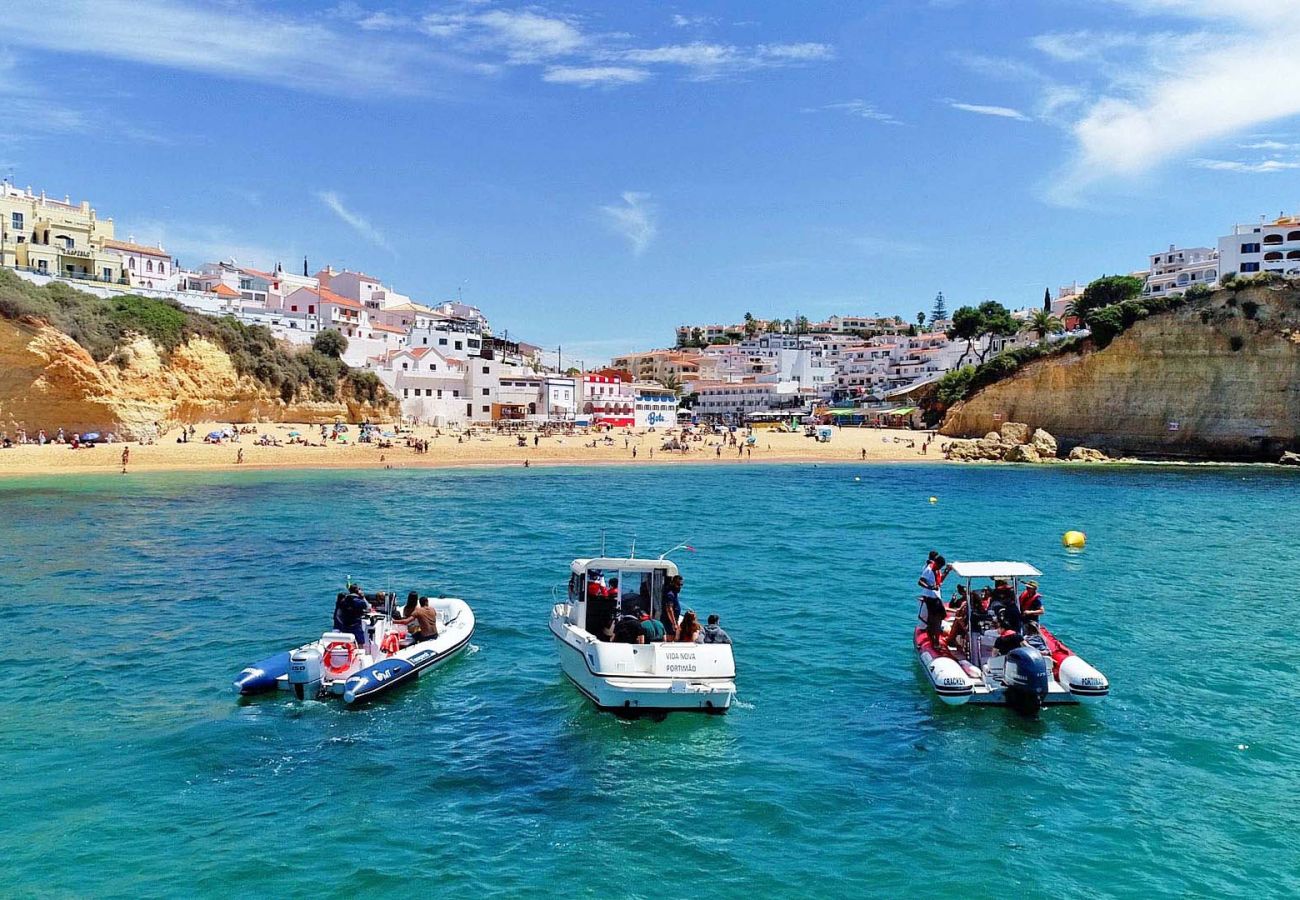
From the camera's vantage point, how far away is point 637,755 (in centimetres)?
1240

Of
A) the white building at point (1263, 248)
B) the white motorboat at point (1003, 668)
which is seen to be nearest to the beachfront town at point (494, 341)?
the white building at point (1263, 248)

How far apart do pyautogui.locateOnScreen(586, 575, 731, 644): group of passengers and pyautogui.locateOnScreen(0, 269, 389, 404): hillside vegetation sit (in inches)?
2030

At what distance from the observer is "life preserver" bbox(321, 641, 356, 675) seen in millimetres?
14305

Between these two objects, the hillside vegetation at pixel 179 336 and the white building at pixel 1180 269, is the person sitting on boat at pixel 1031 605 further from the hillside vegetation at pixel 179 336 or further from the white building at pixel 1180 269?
→ the white building at pixel 1180 269

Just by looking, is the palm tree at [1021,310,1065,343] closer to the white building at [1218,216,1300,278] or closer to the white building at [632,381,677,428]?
the white building at [1218,216,1300,278]

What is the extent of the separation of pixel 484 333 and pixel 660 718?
95.4 meters

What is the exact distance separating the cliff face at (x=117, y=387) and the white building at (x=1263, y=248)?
3534 inches

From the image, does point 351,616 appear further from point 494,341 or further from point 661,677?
point 494,341

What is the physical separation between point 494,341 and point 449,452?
39.6 meters

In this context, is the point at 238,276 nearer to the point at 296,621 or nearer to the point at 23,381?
the point at 23,381

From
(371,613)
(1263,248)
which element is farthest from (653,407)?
(371,613)

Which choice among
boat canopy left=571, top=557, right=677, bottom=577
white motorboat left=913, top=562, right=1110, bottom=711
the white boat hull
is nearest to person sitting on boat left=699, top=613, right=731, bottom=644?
the white boat hull

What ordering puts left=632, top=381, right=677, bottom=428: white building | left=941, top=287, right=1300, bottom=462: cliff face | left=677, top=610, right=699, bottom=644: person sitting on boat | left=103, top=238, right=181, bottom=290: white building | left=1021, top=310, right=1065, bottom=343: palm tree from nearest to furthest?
left=677, top=610, right=699, bottom=644: person sitting on boat → left=941, top=287, right=1300, bottom=462: cliff face → left=103, top=238, right=181, bottom=290: white building → left=1021, top=310, right=1065, bottom=343: palm tree → left=632, top=381, right=677, bottom=428: white building

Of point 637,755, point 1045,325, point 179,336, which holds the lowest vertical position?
point 637,755
